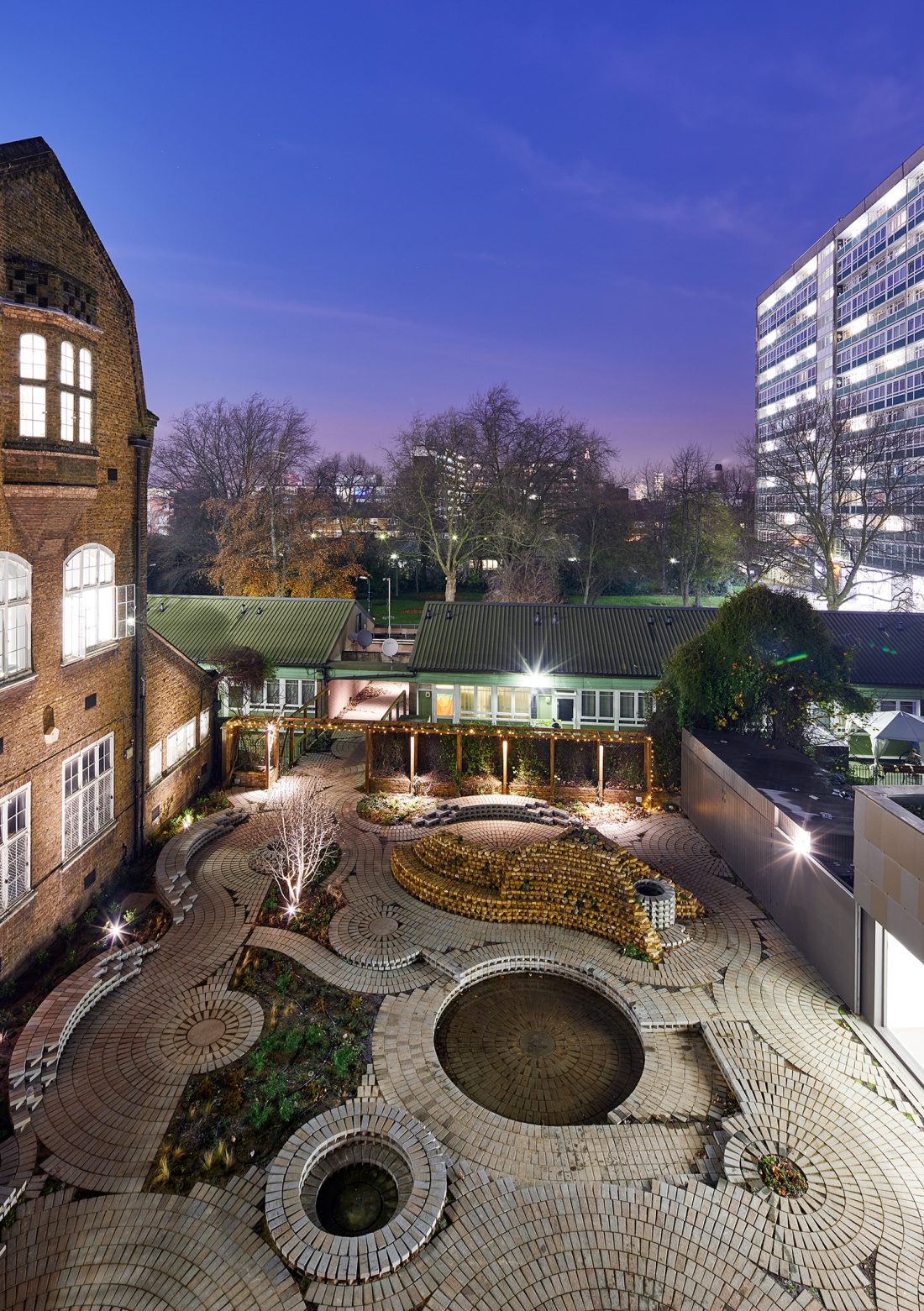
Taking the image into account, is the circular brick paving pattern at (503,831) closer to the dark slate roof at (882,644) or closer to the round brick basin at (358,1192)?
the round brick basin at (358,1192)

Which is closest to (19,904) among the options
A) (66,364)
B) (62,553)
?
(62,553)

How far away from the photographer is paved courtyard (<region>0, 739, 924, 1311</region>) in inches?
228

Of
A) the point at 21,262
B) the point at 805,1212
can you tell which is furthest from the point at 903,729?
the point at 21,262

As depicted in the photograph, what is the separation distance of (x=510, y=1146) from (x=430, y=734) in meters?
11.7

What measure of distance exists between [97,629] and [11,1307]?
9558 millimetres

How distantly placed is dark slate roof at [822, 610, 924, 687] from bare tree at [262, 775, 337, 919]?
678 inches

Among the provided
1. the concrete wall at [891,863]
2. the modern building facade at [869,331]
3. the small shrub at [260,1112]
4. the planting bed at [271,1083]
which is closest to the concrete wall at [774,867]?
the concrete wall at [891,863]

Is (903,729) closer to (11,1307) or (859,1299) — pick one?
(859,1299)

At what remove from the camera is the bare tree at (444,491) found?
136 ft

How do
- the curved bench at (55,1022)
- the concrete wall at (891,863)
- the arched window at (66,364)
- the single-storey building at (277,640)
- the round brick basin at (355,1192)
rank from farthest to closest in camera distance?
the single-storey building at (277,640)
the arched window at (66,364)
the concrete wall at (891,863)
the curved bench at (55,1022)
the round brick basin at (355,1192)

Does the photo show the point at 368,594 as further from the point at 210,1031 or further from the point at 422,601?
the point at 210,1031

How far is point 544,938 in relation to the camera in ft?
36.9

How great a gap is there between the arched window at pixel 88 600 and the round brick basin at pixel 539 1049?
8807 millimetres

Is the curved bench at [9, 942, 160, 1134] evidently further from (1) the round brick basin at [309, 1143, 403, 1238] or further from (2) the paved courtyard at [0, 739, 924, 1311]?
(1) the round brick basin at [309, 1143, 403, 1238]
